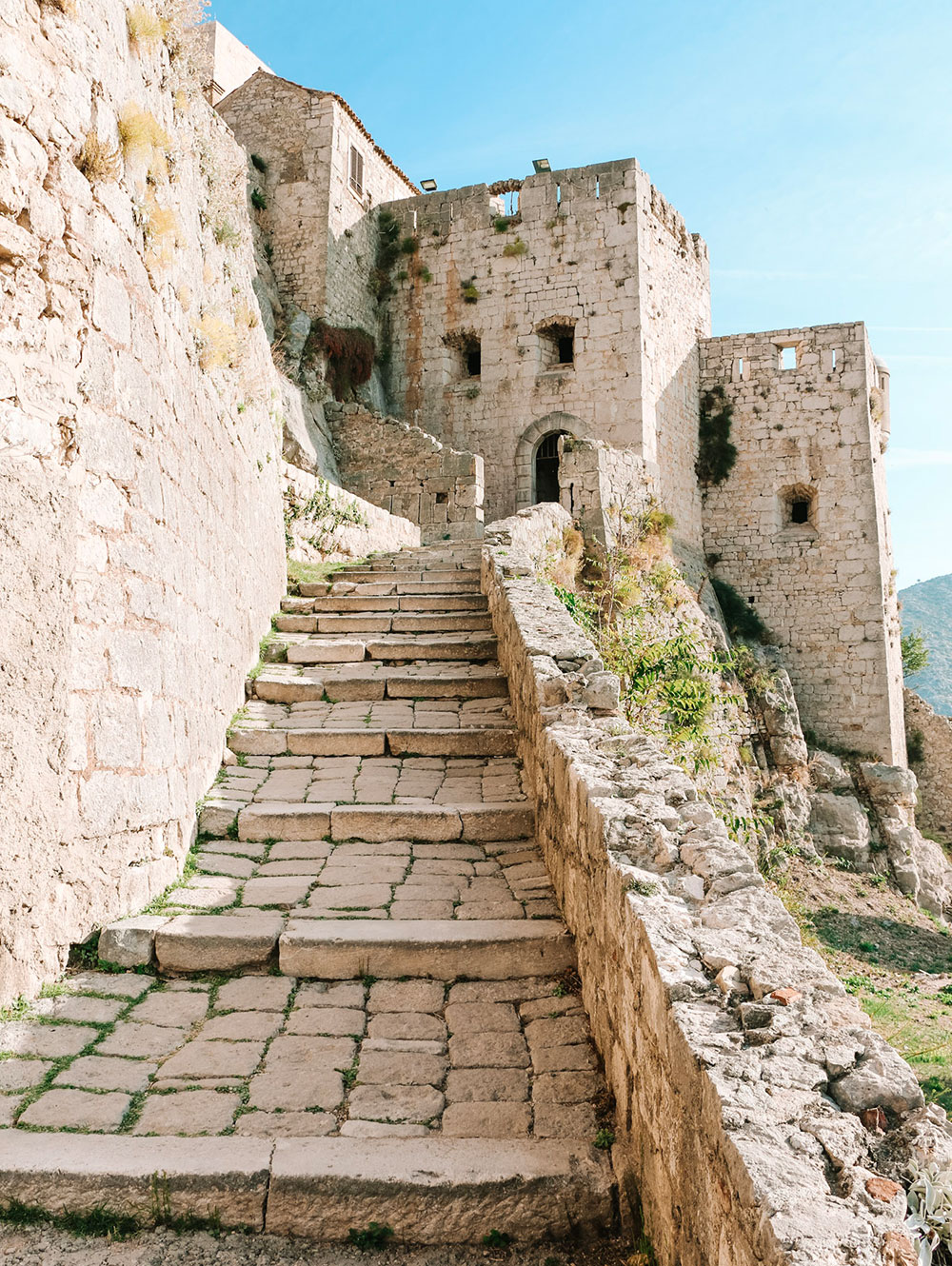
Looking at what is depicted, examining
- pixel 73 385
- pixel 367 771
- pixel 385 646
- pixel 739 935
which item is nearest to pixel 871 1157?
pixel 739 935

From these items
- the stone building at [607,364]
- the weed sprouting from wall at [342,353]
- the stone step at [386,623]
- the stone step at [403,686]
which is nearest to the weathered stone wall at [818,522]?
the stone building at [607,364]

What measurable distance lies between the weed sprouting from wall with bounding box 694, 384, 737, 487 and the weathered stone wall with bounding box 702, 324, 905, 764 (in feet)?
0.51

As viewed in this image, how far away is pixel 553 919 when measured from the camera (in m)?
3.78

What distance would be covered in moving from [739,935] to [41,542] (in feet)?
Result: 8.30

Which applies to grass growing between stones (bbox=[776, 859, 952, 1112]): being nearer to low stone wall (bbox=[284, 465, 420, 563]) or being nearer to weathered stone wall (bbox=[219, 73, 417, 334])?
low stone wall (bbox=[284, 465, 420, 563])

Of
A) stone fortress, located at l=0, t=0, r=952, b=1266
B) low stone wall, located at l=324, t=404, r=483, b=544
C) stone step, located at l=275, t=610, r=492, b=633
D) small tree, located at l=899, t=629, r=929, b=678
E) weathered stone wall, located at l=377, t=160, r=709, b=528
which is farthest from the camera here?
small tree, located at l=899, t=629, r=929, b=678

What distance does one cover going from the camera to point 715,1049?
180cm

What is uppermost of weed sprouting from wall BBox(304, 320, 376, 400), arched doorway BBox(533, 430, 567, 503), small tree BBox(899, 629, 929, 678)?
weed sprouting from wall BBox(304, 320, 376, 400)

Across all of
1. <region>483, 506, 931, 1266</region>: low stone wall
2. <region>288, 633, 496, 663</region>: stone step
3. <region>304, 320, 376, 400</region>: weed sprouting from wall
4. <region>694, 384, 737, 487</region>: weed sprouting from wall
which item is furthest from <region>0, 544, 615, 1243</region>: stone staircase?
<region>694, 384, 737, 487</region>: weed sprouting from wall

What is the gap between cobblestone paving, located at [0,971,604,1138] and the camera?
2604mm

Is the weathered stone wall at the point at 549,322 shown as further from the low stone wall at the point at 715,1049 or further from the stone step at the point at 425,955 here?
the low stone wall at the point at 715,1049

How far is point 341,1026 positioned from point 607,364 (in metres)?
17.1

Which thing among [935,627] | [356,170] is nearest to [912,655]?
[356,170]

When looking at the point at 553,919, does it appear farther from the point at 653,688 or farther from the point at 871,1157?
the point at 653,688
